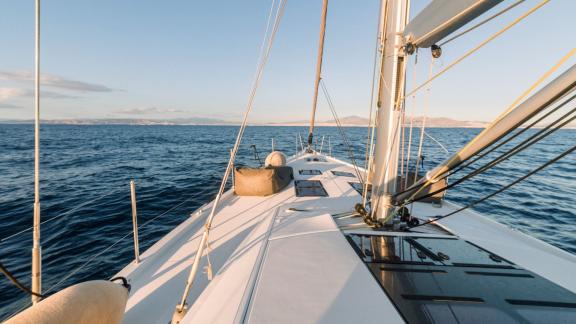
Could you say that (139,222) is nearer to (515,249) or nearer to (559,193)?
(515,249)

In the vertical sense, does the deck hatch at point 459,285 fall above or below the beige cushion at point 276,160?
below

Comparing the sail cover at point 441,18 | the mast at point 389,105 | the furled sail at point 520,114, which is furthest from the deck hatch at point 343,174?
the furled sail at point 520,114

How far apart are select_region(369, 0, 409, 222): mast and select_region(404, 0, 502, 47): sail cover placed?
262mm

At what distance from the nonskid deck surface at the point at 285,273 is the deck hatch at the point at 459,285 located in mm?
142

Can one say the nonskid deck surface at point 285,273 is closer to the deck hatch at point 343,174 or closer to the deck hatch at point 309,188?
the deck hatch at point 309,188

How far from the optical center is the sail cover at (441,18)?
1.79 meters

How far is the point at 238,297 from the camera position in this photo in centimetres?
172

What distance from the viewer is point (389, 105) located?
2.94 meters

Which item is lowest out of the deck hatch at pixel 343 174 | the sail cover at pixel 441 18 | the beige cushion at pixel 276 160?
the deck hatch at pixel 343 174

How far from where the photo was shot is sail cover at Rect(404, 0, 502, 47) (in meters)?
1.79

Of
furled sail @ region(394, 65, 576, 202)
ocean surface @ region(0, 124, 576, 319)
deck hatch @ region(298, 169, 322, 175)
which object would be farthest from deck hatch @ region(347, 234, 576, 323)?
deck hatch @ region(298, 169, 322, 175)

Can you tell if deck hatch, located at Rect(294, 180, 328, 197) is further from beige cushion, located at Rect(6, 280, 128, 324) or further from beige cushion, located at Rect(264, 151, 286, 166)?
beige cushion, located at Rect(6, 280, 128, 324)

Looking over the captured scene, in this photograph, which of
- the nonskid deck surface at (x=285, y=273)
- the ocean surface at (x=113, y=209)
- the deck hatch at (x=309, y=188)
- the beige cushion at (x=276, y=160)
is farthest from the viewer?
the beige cushion at (x=276, y=160)

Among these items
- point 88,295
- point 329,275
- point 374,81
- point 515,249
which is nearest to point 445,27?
point 374,81
